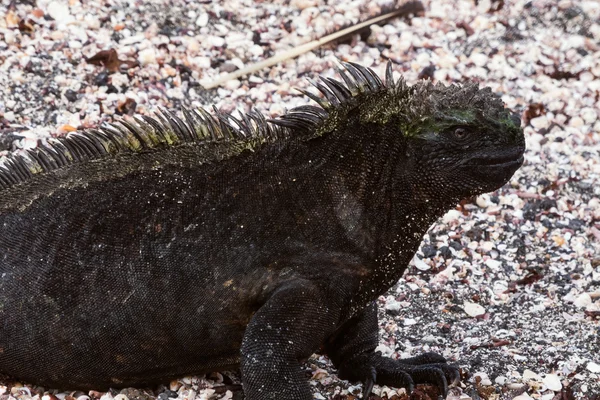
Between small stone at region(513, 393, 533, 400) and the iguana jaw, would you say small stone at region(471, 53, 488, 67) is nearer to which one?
small stone at region(513, 393, 533, 400)

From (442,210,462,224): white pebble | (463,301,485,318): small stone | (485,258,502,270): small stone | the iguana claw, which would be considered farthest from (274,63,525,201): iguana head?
(442,210,462,224): white pebble

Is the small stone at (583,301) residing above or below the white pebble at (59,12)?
below

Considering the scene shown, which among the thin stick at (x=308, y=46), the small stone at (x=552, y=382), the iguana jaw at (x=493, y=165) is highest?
the iguana jaw at (x=493, y=165)

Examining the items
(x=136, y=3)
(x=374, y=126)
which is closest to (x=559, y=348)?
(x=374, y=126)

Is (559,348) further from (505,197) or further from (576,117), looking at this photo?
(576,117)

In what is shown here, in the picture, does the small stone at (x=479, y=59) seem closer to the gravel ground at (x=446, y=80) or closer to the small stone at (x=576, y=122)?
the gravel ground at (x=446, y=80)

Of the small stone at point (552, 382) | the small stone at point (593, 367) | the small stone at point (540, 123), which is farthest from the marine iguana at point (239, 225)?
the small stone at point (540, 123)
